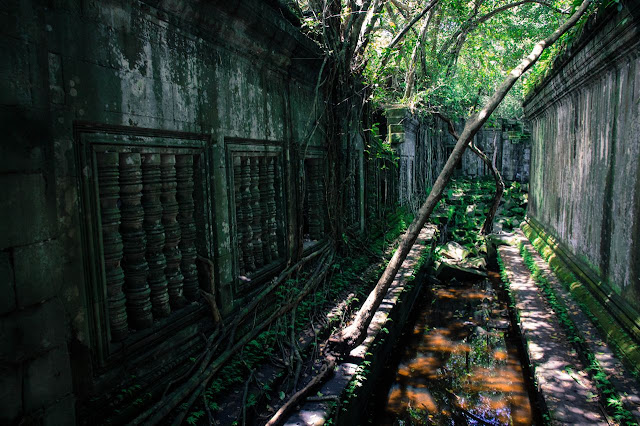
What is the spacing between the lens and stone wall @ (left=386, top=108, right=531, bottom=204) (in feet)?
37.6

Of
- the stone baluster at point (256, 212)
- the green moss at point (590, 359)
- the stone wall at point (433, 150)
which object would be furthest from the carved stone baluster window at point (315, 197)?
the stone wall at point (433, 150)

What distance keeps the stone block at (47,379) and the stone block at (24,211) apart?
667mm

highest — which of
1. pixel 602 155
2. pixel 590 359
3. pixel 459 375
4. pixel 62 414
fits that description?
pixel 602 155

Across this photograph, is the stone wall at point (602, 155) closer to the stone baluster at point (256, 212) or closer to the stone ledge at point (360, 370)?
the stone ledge at point (360, 370)

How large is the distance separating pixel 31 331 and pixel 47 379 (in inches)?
11.9

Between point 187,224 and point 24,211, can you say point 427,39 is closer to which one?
point 187,224

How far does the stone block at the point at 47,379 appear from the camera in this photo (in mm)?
2332

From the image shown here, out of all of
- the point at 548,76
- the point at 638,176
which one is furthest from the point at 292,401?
the point at 548,76

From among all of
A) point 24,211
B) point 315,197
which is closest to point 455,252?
point 315,197

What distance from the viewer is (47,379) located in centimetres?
242

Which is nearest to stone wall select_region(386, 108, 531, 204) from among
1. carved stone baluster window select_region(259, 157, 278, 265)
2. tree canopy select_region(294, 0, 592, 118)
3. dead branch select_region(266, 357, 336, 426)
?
tree canopy select_region(294, 0, 592, 118)

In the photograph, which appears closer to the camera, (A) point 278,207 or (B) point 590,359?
(B) point 590,359

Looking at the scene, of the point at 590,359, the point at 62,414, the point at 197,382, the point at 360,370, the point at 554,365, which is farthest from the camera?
the point at 360,370

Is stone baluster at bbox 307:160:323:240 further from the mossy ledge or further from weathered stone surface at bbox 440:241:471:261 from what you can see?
weathered stone surface at bbox 440:241:471:261
